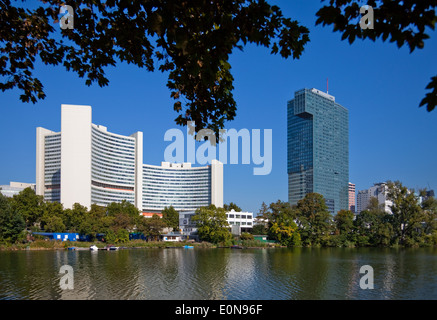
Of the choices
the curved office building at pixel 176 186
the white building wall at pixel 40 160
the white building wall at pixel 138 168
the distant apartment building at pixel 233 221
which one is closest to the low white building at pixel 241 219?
the distant apartment building at pixel 233 221

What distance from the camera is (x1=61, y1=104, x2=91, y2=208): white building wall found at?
96.2m

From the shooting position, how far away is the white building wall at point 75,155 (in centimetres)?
9616

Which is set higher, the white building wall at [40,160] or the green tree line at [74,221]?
the white building wall at [40,160]

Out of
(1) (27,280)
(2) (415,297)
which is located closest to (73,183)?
(1) (27,280)

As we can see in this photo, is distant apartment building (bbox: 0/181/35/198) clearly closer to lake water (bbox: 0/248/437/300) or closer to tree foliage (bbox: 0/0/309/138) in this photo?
lake water (bbox: 0/248/437/300)

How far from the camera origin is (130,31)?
5.66 metres

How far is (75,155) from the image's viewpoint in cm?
9962

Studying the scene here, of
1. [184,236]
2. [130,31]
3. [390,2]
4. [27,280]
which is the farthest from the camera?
[184,236]

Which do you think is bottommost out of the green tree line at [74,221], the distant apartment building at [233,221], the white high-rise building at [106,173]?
the distant apartment building at [233,221]

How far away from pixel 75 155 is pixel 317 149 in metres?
106

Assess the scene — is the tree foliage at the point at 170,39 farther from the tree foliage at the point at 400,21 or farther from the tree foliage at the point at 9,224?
the tree foliage at the point at 9,224
